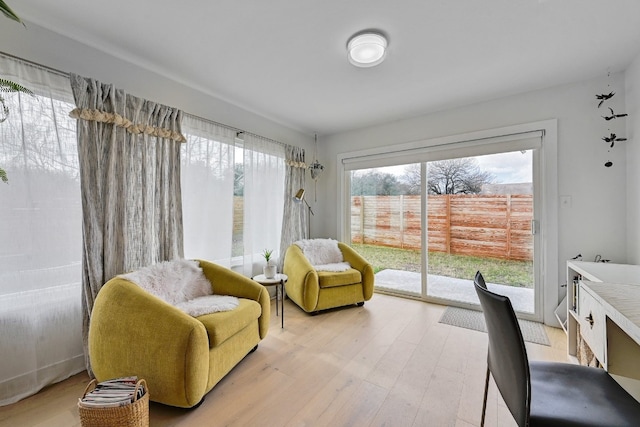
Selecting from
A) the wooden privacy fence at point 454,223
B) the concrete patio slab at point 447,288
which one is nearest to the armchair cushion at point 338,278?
the concrete patio slab at point 447,288

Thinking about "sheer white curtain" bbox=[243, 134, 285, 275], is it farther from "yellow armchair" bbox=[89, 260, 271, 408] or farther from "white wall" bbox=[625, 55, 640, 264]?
"white wall" bbox=[625, 55, 640, 264]

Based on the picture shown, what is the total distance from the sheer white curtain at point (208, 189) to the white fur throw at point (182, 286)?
44 centimetres

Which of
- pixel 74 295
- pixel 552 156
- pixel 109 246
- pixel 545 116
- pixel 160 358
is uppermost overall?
pixel 545 116

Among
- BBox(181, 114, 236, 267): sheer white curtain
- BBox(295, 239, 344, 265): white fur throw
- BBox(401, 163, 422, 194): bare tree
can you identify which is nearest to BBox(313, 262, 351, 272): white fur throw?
BBox(295, 239, 344, 265): white fur throw

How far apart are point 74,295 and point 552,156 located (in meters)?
4.37

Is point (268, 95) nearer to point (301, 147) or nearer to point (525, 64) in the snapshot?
point (301, 147)

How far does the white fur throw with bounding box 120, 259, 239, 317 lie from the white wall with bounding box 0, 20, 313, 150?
151 centimetres

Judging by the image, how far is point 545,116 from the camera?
2.63 metres

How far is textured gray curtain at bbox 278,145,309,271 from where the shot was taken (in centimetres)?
359

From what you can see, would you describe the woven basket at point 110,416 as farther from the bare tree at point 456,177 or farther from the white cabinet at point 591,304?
the bare tree at point 456,177

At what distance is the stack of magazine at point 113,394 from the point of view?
4.01 feet

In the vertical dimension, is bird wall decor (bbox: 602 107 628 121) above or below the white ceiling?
below

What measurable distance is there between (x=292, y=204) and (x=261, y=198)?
53 centimetres

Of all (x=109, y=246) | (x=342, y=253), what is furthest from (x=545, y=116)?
(x=109, y=246)
